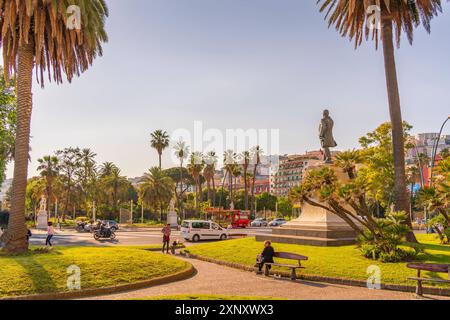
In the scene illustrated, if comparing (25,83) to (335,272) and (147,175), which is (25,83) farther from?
(147,175)

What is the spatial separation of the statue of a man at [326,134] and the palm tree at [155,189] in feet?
136

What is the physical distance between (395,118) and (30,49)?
16.6 metres

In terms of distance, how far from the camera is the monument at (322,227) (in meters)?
18.1

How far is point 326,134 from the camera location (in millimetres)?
22156

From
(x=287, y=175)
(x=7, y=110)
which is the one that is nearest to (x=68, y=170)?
(x=7, y=110)

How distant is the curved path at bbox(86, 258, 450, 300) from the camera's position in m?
10.5

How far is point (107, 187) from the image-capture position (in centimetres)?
6881

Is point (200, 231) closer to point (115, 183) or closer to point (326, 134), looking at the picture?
point (326, 134)

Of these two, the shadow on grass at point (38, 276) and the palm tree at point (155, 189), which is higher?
the palm tree at point (155, 189)

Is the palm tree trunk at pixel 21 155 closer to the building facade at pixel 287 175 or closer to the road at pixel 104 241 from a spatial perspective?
the road at pixel 104 241

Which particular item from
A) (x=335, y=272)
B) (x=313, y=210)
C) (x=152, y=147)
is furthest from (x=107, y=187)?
(x=335, y=272)

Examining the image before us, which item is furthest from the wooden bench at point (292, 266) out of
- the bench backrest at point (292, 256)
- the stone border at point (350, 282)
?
the stone border at point (350, 282)

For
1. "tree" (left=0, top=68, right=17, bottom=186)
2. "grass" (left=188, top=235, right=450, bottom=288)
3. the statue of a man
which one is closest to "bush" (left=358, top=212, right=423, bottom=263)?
"grass" (left=188, top=235, right=450, bottom=288)
